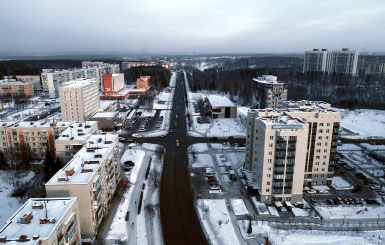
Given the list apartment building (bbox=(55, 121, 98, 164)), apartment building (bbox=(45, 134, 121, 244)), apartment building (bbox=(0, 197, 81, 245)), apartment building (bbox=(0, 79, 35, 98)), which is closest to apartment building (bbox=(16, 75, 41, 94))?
apartment building (bbox=(0, 79, 35, 98))

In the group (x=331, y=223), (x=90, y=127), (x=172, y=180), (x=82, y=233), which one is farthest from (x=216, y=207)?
(x=90, y=127)

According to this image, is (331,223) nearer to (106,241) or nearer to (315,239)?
(315,239)

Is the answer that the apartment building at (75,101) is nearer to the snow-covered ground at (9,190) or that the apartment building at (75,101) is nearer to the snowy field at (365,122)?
the snow-covered ground at (9,190)

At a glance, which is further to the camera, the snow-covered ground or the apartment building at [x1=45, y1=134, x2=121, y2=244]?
the snow-covered ground

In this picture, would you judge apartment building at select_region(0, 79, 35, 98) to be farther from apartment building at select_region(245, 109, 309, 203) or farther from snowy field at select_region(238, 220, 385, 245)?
snowy field at select_region(238, 220, 385, 245)

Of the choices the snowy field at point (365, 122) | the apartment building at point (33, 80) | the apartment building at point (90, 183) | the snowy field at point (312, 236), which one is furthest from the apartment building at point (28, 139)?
the apartment building at point (33, 80)

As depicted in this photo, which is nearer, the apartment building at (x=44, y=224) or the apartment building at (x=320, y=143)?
the apartment building at (x=44, y=224)

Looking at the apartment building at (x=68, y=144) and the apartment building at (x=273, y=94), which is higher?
the apartment building at (x=273, y=94)
